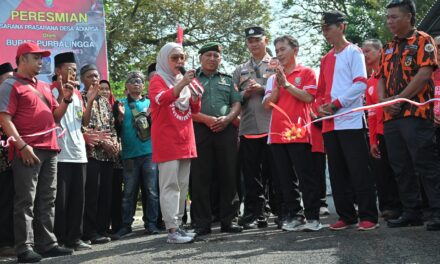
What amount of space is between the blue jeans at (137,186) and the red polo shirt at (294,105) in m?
1.99

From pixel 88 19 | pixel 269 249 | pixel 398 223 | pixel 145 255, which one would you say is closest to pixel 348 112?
pixel 398 223

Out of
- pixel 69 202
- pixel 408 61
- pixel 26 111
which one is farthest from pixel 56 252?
pixel 408 61

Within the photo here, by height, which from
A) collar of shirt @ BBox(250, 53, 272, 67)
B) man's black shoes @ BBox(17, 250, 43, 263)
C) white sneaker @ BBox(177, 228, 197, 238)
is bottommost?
man's black shoes @ BBox(17, 250, 43, 263)

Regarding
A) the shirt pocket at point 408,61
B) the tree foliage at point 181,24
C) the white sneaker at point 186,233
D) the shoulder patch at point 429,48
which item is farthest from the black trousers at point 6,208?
the tree foliage at point 181,24

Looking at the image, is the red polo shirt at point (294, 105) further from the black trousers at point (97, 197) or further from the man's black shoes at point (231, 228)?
the black trousers at point (97, 197)

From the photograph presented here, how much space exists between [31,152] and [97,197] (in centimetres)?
159

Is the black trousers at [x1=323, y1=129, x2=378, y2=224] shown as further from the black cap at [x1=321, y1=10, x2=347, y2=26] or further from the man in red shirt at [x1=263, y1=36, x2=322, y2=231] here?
the black cap at [x1=321, y1=10, x2=347, y2=26]

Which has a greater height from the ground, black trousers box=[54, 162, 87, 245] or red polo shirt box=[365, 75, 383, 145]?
red polo shirt box=[365, 75, 383, 145]

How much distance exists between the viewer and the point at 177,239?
19.5 ft

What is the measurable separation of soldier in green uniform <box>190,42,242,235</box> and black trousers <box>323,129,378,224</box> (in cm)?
119

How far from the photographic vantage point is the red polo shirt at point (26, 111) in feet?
18.2

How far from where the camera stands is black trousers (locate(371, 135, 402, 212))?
722 centimetres

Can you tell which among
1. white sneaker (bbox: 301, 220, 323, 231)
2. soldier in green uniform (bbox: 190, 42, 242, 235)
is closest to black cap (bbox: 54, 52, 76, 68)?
soldier in green uniform (bbox: 190, 42, 242, 235)

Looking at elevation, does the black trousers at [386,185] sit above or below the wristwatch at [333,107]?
below
